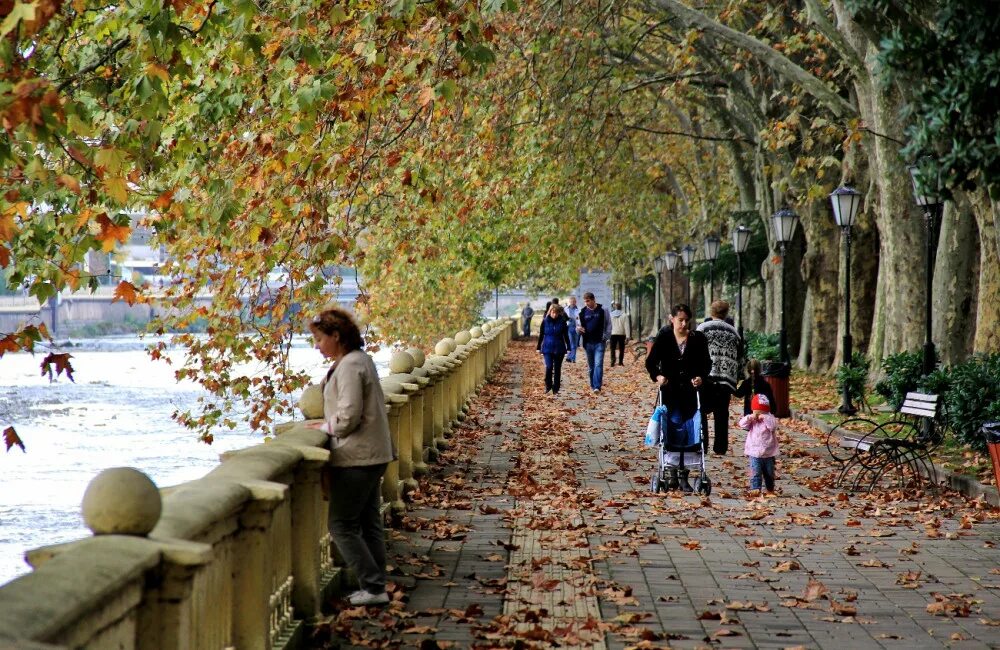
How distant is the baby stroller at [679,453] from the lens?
13.5 meters

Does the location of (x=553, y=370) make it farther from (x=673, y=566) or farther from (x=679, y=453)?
(x=673, y=566)

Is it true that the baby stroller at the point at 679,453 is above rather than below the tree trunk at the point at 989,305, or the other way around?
below

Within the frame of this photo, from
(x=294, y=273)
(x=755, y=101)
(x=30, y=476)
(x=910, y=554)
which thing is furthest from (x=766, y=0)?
(x=30, y=476)

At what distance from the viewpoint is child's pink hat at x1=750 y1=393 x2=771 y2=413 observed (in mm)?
13469

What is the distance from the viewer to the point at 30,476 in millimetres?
37344

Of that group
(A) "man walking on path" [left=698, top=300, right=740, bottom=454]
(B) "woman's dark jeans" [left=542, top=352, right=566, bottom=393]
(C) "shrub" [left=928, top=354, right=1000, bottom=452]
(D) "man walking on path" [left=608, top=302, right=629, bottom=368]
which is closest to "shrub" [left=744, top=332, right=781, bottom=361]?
→ (B) "woman's dark jeans" [left=542, top=352, right=566, bottom=393]

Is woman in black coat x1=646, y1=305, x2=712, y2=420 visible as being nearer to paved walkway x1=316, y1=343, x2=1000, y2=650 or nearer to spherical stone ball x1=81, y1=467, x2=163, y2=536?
paved walkway x1=316, y1=343, x2=1000, y2=650

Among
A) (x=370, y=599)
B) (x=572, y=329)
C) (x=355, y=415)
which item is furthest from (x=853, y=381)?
(x=572, y=329)

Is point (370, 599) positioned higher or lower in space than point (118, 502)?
lower

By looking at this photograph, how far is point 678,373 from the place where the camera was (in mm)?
13586

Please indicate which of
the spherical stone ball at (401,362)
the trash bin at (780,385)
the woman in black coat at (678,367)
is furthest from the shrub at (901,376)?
the spherical stone ball at (401,362)

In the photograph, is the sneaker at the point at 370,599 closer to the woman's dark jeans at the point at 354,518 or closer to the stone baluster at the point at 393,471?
the woman's dark jeans at the point at 354,518

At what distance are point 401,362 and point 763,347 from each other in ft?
62.5

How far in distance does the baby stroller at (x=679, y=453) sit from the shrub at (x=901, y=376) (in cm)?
558
